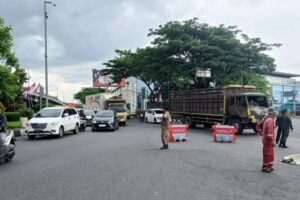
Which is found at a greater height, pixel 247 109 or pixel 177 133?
pixel 247 109

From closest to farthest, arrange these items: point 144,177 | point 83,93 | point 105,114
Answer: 1. point 144,177
2. point 105,114
3. point 83,93

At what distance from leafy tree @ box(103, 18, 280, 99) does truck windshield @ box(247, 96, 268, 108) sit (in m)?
8.67

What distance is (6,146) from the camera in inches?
400

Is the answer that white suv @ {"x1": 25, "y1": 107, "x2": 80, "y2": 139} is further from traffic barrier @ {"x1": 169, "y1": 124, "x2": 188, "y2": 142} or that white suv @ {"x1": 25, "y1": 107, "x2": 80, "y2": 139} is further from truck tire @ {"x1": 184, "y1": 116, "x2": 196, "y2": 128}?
truck tire @ {"x1": 184, "y1": 116, "x2": 196, "y2": 128}

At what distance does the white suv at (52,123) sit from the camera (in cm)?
1867

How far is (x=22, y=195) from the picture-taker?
6.41 metres

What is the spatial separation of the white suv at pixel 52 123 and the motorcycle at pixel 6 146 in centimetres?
773

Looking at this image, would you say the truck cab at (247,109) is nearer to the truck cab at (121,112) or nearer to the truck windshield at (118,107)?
the truck cab at (121,112)

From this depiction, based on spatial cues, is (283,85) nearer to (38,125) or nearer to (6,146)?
(38,125)

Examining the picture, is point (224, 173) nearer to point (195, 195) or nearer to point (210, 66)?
point (195, 195)

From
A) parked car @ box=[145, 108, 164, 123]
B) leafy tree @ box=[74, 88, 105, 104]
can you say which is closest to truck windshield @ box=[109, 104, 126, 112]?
parked car @ box=[145, 108, 164, 123]

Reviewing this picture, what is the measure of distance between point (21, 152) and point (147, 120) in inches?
1035

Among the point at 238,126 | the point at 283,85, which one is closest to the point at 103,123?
the point at 238,126

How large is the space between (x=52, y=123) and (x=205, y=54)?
17031 millimetres
